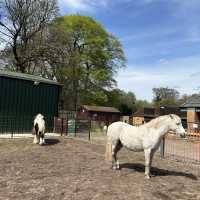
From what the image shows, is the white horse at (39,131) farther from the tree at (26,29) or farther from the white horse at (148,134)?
the tree at (26,29)

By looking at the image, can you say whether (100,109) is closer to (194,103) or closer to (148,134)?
(194,103)

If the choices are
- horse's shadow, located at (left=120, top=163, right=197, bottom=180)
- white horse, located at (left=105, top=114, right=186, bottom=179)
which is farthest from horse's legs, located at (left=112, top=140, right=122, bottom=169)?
horse's shadow, located at (left=120, top=163, right=197, bottom=180)

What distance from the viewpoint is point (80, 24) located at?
42812 mm

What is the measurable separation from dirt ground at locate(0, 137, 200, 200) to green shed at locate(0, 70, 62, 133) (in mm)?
7193

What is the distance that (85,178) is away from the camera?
7.51 meters

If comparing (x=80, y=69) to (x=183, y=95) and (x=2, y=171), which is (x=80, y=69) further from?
(x=183, y=95)

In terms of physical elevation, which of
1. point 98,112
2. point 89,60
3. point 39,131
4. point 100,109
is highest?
point 89,60

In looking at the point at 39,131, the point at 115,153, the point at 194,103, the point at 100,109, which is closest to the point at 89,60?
the point at 100,109

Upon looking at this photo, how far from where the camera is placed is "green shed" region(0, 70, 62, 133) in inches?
719

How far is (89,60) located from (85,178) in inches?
1396

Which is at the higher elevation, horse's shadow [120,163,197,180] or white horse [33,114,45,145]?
white horse [33,114,45,145]

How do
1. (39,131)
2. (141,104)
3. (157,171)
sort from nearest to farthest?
(157,171) < (39,131) < (141,104)

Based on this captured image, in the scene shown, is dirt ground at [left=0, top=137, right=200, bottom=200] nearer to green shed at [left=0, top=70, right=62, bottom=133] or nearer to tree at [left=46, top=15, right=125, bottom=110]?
green shed at [left=0, top=70, right=62, bottom=133]

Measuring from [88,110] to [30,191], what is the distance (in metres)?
38.9
